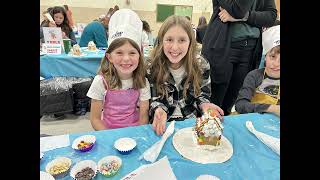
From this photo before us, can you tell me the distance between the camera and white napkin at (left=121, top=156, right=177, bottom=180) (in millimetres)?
806

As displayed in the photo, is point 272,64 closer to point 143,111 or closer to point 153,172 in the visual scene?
point 143,111

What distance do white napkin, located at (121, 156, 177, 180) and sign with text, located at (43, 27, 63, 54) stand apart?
2757 mm

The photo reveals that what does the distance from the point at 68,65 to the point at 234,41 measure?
2246 millimetres

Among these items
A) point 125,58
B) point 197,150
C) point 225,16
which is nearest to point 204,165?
point 197,150

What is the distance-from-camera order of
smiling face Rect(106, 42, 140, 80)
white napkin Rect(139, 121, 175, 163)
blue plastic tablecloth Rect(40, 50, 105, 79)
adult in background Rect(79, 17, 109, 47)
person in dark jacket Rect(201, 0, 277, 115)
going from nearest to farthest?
white napkin Rect(139, 121, 175, 163), smiling face Rect(106, 42, 140, 80), person in dark jacket Rect(201, 0, 277, 115), blue plastic tablecloth Rect(40, 50, 105, 79), adult in background Rect(79, 17, 109, 47)

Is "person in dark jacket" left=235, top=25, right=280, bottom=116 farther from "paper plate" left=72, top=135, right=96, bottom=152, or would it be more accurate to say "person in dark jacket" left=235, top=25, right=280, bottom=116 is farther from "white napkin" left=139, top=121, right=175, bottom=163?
"paper plate" left=72, top=135, right=96, bottom=152

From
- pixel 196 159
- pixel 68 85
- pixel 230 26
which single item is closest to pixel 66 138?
pixel 196 159

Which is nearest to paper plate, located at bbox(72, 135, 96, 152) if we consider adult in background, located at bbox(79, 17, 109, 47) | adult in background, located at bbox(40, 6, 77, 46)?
adult in background, located at bbox(79, 17, 109, 47)

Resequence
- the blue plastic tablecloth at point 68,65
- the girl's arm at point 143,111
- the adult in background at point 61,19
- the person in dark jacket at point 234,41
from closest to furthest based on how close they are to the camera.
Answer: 1. the girl's arm at point 143,111
2. the person in dark jacket at point 234,41
3. the blue plastic tablecloth at point 68,65
4. the adult in background at point 61,19

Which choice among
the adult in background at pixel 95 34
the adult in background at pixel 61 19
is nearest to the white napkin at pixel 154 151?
the adult in background at pixel 95 34

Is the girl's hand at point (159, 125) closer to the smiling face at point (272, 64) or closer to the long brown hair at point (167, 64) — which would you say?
the long brown hair at point (167, 64)

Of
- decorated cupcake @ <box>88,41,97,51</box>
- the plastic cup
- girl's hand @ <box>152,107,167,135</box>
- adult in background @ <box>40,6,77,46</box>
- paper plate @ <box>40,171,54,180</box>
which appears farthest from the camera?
adult in background @ <box>40,6,77,46</box>

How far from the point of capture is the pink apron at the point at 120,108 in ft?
5.12

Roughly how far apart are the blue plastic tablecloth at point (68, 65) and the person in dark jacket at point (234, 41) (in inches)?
72.4
